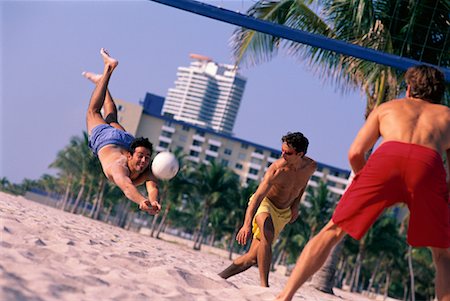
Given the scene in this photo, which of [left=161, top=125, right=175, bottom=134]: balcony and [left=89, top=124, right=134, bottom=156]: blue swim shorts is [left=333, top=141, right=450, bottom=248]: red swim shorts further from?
[left=161, top=125, right=175, bottom=134]: balcony

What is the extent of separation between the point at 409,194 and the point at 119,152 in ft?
9.81

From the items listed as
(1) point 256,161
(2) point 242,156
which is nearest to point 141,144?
(1) point 256,161

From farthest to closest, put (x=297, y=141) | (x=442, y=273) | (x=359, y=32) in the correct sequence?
(x=359, y=32), (x=297, y=141), (x=442, y=273)

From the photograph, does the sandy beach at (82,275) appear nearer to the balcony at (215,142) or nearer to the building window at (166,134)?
the building window at (166,134)

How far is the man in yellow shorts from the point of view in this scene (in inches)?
233

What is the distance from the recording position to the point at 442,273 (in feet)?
13.2

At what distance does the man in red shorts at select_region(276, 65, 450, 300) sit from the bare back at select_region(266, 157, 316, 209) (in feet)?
6.70

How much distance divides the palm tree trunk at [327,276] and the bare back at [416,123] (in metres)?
9.97

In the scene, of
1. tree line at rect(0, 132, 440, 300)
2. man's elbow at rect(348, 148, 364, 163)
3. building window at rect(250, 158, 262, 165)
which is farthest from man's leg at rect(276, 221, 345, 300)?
building window at rect(250, 158, 262, 165)

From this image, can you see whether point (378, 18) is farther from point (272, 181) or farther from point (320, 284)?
point (272, 181)

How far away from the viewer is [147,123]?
92.3m

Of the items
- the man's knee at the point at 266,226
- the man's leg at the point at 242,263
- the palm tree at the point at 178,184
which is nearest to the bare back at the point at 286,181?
the man's knee at the point at 266,226

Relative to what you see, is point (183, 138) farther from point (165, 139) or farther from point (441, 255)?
point (441, 255)

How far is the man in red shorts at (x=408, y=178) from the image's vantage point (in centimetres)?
376
